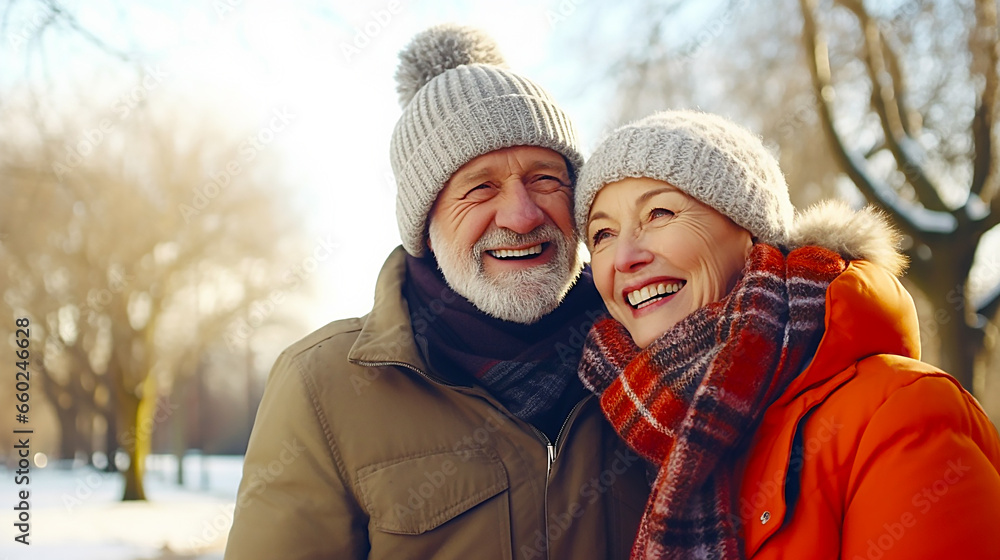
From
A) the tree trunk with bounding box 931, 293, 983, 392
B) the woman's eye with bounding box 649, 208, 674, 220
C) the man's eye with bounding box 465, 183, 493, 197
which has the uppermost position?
the man's eye with bounding box 465, 183, 493, 197

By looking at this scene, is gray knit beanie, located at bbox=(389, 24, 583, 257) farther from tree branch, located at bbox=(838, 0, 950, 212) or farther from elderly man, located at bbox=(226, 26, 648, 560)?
tree branch, located at bbox=(838, 0, 950, 212)

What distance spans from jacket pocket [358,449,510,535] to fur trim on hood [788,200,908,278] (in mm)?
1042

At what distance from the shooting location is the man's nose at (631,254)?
2080mm

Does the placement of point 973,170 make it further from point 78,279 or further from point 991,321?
point 78,279

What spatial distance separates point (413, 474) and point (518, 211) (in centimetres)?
88

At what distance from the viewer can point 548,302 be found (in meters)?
2.56

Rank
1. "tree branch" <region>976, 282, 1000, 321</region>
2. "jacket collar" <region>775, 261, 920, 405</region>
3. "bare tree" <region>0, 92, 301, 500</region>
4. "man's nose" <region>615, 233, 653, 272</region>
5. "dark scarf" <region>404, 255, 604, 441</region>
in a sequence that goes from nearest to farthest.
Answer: "jacket collar" <region>775, 261, 920, 405</region>, "man's nose" <region>615, 233, 653, 272</region>, "dark scarf" <region>404, 255, 604, 441</region>, "tree branch" <region>976, 282, 1000, 321</region>, "bare tree" <region>0, 92, 301, 500</region>

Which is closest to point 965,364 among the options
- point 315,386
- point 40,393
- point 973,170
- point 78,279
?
point 973,170

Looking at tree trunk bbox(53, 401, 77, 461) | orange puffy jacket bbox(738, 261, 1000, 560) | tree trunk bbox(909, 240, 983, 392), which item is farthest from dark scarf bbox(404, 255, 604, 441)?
tree trunk bbox(53, 401, 77, 461)

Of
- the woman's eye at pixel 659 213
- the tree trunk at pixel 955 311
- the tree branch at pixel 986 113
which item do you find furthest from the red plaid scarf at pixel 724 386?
the tree branch at pixel 986 113

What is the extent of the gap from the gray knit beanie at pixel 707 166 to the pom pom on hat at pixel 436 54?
99 cm

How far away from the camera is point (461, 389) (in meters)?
2.29

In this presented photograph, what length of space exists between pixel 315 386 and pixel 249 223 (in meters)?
15.6

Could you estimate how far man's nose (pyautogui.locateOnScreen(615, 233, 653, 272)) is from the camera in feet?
6.82
